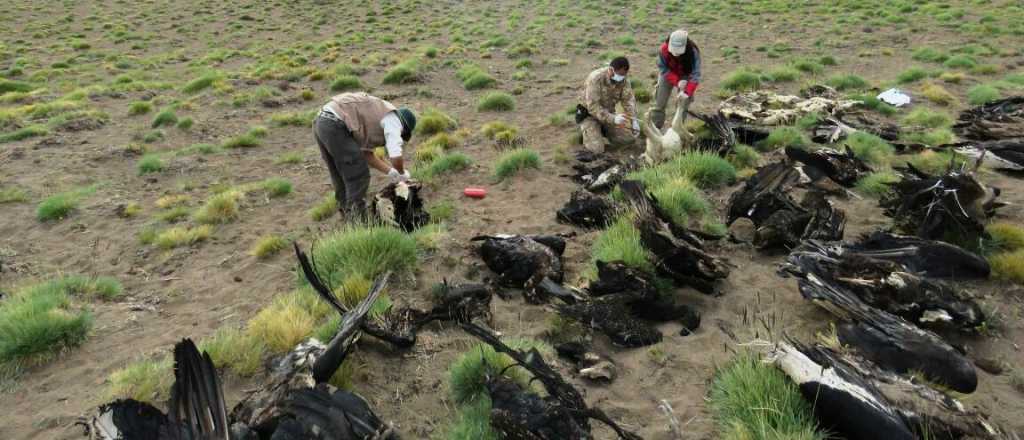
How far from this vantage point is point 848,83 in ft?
35.2

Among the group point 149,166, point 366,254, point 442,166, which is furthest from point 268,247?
point 149,166

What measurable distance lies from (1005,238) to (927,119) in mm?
4983

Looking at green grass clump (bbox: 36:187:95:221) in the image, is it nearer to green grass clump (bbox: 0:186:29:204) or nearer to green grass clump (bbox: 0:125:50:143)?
green grass clump (bbox: 0:186:29:204)

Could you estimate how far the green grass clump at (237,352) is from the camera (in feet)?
11.0

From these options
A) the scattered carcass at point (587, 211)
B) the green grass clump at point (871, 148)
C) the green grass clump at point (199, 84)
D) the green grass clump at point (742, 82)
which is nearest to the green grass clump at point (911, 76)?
the green grass clump at point (742, 82)

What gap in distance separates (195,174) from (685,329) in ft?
27.8

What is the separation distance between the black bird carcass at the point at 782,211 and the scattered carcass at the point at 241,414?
3519 millimetres

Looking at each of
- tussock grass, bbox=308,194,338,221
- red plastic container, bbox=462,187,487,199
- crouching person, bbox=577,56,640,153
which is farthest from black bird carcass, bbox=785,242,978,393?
tussock grass, bbox=308,194,338,221

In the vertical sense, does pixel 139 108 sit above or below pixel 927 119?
above

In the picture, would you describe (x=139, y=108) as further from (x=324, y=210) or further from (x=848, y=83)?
(x=848, y=83)

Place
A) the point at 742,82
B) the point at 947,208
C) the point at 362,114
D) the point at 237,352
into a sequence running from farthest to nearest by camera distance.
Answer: the point at 742,82
the point at 362,114
the point at 947,208
the point at 237,352

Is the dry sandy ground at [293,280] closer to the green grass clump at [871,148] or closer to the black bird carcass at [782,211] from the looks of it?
the black bird carcass at [782,211]

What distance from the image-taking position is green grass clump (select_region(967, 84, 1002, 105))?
357 inches

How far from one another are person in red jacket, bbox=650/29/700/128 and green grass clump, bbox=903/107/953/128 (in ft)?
11.6
